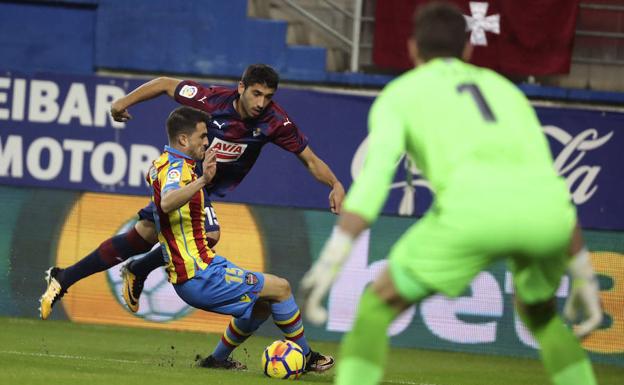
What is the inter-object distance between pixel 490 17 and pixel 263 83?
4.75m

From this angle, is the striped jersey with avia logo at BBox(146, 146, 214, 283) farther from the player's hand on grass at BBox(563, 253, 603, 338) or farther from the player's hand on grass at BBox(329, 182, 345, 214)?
the player's hand on grass at BBox(563, 253, 603, 338)

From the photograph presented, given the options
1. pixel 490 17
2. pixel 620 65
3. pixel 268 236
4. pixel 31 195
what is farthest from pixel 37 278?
pixel 620 65

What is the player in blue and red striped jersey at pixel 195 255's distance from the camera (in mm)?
7602

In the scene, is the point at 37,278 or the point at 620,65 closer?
the point at 37,278

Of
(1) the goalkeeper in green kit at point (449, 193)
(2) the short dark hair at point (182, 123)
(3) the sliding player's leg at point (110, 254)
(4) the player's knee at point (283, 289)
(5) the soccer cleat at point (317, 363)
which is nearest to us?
(1) the goalkeeper in green kit at point (449, 193)

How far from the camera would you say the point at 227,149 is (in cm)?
884

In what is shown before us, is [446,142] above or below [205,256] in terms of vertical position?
above

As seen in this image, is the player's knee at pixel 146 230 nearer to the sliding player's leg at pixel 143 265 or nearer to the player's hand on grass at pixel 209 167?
the sliding player's leg at pixel 143 265

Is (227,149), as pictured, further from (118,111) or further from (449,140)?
(449,140)

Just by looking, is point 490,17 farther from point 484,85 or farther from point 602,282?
point 484,85

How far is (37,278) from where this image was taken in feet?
38.6

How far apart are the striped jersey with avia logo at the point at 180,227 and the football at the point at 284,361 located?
2.37 feet

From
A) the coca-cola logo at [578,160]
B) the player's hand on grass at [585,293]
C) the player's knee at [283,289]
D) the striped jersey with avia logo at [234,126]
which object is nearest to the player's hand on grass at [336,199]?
the striped jersey with avia logo at [234,126]

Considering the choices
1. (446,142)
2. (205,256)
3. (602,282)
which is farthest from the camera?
(602,282)
